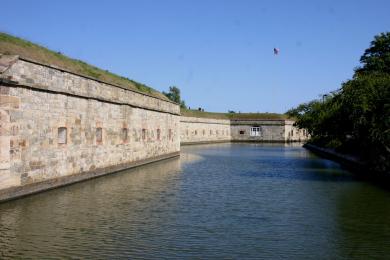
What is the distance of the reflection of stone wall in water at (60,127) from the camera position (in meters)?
11.3

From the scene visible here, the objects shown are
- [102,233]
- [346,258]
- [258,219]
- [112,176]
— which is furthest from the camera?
[112,176]

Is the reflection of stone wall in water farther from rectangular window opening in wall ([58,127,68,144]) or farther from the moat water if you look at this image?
the moat water

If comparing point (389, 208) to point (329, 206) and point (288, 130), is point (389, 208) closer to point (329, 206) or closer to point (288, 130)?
point (329, 206)

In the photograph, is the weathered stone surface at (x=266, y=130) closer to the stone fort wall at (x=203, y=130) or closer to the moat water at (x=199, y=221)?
the stone fort wall at (x=203, y=130)

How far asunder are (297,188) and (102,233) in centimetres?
764

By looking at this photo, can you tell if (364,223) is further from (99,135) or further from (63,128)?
(99,135)

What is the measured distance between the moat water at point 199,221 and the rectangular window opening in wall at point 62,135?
1.43 m

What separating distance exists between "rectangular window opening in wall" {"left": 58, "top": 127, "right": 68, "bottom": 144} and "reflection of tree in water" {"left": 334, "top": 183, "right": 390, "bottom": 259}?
318 inches

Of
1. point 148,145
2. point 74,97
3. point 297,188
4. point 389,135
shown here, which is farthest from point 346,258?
point 148,145

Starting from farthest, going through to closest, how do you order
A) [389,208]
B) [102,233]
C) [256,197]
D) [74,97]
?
[74,97], [256,197], [389,208], [102,233]

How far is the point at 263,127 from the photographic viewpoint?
215 feet

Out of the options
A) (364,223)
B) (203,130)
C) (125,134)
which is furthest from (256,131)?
(364,223)

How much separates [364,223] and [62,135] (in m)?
9.17

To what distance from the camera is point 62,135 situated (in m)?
14.5
